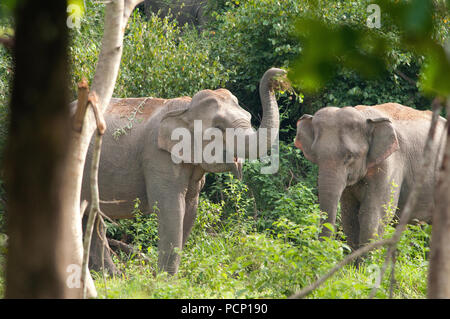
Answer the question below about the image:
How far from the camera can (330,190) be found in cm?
781

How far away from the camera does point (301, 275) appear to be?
534cm

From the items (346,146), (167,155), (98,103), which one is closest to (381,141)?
(346,146)

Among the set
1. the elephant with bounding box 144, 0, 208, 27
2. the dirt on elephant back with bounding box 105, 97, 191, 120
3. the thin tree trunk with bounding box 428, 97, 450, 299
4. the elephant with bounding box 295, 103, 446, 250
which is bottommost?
the thin tree trunk with bounding box 428, 97, 450, 299

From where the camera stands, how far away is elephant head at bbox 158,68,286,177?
7.61m

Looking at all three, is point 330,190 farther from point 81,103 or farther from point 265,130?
point 81,103

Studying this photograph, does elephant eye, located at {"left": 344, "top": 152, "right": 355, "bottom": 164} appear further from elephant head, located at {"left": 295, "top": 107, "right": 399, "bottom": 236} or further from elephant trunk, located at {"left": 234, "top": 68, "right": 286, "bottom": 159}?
elephant trunk, located at {"left": 234, "top": 68, "right": 286, "bottom": 159}

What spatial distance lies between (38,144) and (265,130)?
575 centimetres

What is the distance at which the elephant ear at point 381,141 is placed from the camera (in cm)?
818

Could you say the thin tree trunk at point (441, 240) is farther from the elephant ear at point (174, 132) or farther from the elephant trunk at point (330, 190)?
the elephant ear at point (174, 132)

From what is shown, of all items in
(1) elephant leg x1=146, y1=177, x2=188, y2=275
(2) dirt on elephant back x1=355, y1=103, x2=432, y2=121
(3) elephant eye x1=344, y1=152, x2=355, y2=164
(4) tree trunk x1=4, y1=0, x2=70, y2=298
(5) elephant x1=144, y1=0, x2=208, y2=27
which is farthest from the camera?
(5) elephant x1=144, y1=0, x2=208, y2=27

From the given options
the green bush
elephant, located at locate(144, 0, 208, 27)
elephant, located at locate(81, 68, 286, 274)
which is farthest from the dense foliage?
elephant, located at locate(144, 0, 208, 27)

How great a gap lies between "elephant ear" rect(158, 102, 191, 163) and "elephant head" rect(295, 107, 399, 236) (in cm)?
153
